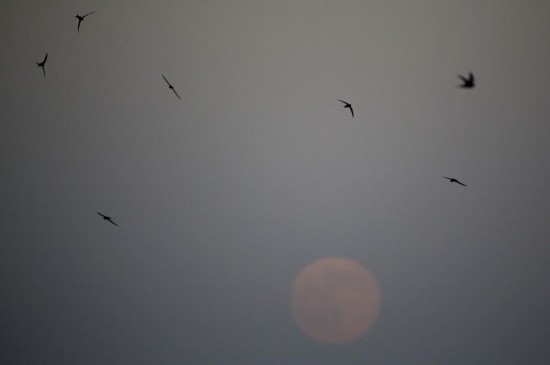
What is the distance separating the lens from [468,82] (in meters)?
13.0
